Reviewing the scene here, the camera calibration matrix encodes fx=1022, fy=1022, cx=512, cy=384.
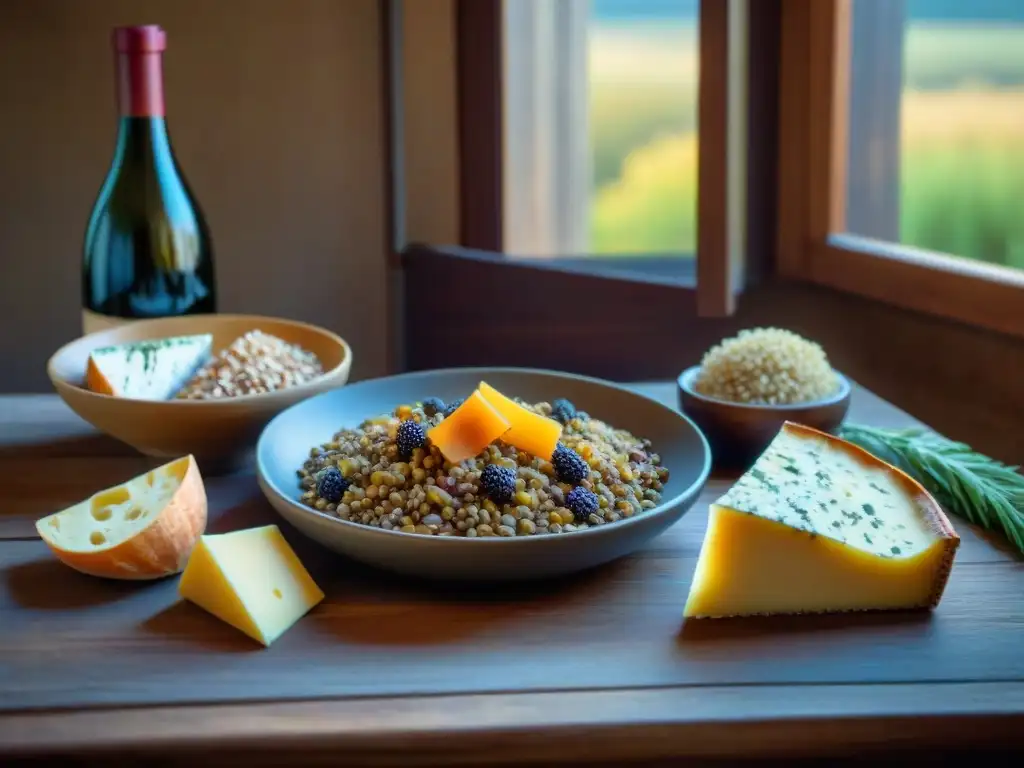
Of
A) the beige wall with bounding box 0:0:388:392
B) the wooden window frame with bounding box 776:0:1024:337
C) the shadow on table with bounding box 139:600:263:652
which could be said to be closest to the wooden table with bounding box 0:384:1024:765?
the shadow on table with bounding box 139:600:263:652

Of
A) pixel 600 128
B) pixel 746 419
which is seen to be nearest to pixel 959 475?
pixel 746 419

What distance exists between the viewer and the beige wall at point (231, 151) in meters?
2.23

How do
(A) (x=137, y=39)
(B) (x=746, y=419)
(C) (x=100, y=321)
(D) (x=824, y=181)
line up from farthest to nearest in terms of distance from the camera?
(D) (x=824, y=181) → (C) (x=100, y=321) → (A) (x=137, y=39) → (B) (x=746, y=419)

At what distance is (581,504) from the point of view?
853mm

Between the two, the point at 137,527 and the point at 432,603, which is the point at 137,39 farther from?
the point at 432,603

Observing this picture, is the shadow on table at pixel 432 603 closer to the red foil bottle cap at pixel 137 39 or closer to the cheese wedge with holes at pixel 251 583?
Answer: the cheese wedge with holes at pixel 251 583

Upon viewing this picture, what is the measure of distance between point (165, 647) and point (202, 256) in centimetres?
82

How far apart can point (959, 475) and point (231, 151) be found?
70.5 inches

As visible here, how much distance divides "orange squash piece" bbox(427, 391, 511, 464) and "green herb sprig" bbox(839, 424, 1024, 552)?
479mm

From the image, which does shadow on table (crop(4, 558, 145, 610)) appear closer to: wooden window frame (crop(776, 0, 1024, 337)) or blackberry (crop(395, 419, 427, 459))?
blackberry (crop(395, 419, 427, 459))

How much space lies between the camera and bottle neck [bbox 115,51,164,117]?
129 cm

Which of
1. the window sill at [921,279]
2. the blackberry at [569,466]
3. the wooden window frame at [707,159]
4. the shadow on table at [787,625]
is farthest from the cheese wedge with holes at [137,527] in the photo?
the window sill at [921,279]

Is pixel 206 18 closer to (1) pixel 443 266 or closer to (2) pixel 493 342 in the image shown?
(1) pixel 443 266

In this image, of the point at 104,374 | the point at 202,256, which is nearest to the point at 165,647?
the point at 104,374
